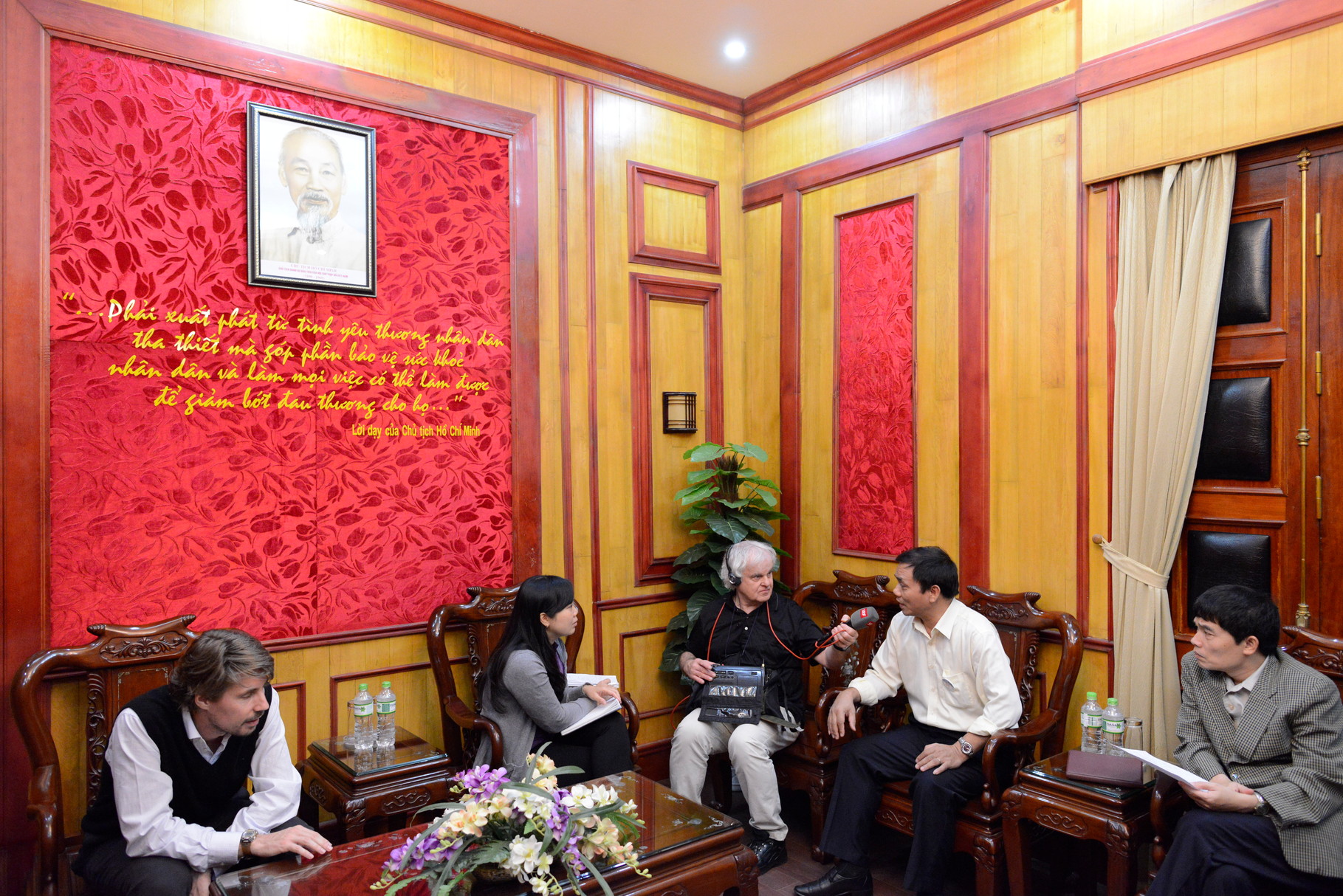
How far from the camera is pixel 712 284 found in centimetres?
476

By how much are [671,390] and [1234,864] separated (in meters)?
3.07

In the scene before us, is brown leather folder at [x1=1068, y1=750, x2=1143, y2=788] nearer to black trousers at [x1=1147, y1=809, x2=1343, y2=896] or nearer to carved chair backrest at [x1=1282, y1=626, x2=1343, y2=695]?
black trousers at [x1=1147, y1=809, x2=1343, y2=896]

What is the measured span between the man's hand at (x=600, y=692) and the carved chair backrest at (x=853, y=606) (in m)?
0.99

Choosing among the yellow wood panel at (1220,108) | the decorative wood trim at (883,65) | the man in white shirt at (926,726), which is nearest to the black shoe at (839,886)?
the man in white shirt at (926,726)

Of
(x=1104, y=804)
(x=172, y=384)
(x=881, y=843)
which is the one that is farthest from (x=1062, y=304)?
(x=172, y=384)

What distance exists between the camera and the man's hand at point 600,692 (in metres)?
Answer: 3.43

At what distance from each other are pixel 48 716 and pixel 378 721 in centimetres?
106

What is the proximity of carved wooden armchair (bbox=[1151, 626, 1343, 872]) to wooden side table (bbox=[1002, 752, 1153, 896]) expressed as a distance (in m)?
0.07

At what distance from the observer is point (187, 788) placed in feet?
7.81

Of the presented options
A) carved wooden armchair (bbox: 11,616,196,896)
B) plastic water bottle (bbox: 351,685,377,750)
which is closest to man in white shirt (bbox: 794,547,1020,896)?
plastic water bottle (bbox: 351,685,377,750)

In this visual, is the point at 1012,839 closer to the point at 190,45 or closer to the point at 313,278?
the point at 313,278

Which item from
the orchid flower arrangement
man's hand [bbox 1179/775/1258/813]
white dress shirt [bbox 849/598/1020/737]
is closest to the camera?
the orchid flower arrangement

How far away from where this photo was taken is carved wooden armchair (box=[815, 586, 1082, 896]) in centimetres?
303

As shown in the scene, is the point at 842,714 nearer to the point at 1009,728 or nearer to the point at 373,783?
the point at 1009,728
